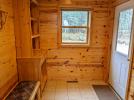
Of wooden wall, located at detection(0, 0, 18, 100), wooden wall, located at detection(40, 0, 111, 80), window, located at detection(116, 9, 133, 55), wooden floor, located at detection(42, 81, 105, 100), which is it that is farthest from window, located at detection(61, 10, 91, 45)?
wooden wall, located at detection(0, 0, 18, 100)

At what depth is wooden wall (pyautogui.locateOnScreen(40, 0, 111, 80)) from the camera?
3518 mm

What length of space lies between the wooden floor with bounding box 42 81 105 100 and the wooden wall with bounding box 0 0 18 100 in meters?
0.92

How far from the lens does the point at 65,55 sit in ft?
12.3

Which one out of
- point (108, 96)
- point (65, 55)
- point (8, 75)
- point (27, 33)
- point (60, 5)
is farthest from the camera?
point (65, 55)

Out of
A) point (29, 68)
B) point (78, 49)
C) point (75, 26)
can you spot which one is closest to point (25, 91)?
point (29, 68)

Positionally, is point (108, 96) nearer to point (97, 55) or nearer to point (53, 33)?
point (97, 55)

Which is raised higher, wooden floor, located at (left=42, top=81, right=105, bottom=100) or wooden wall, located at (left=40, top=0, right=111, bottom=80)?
wooden wall, located at (left=40, top=0, right=111, bottom=80)

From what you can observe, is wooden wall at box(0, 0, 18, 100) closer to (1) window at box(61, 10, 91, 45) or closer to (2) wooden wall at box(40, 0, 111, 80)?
(2) wooden wall at box(40, 0, 111, 80)

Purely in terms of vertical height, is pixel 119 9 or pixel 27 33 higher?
pixel 119 9

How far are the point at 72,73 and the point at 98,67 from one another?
0.75 metres

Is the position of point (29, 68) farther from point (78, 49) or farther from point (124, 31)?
point (124, 31)

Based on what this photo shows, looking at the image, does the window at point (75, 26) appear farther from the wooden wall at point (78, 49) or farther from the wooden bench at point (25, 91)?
the wooden bench at point (25, 91)

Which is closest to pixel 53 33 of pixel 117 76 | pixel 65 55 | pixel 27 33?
pixel 65 55

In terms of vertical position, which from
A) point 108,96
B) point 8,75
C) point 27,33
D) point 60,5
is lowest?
point 108,96
